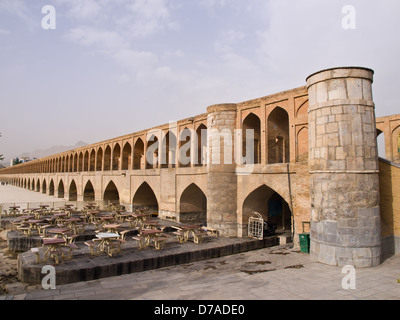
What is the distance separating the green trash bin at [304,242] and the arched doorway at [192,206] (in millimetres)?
7307

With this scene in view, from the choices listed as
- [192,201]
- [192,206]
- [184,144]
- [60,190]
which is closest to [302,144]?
[184,144]

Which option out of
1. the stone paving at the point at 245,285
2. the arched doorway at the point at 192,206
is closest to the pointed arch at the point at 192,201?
the arched doorway at the point at 192,206

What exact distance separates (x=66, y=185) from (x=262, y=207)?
2928cm

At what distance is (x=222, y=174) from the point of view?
43.4 ft

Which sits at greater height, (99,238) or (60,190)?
(60,190)

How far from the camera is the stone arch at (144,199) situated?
20.9 m

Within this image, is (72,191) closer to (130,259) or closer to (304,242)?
(130,259)

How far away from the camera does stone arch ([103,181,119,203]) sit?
25234 millimetres

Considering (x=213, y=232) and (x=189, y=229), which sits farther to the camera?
(x=213, y=232)

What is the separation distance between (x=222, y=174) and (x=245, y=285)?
6937 mm

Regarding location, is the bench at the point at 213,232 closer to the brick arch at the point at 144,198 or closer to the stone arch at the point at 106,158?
the brick arch at the point at 144,198

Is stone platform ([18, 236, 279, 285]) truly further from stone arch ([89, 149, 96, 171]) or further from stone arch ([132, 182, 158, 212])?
stone arch ([89, 149, 96, 171])
